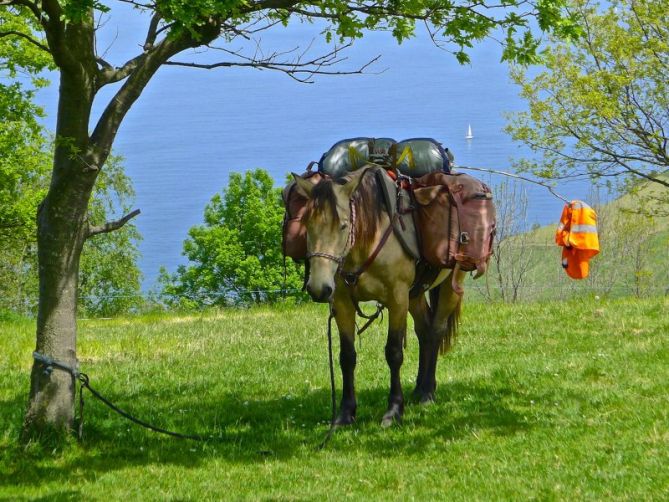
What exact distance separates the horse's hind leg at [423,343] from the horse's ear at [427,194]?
53.1 inches

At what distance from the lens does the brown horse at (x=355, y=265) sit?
741cm

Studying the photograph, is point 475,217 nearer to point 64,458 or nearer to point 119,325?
point 64,458

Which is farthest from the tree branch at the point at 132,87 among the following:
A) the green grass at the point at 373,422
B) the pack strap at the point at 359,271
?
the green grass at the point at 373,422

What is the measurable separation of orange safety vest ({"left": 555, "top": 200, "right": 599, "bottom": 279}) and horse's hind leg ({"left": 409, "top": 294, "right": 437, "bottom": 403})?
63.8 inches

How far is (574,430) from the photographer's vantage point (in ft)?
25.3

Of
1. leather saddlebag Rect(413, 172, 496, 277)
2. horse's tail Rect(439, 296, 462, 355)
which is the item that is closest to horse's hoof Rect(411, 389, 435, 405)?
horse's tail Rect(439, 296, 462, 355)

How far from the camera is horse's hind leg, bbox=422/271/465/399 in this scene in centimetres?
942

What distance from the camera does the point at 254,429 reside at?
28.7 feet

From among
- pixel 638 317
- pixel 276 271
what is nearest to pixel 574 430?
pixel 638 317

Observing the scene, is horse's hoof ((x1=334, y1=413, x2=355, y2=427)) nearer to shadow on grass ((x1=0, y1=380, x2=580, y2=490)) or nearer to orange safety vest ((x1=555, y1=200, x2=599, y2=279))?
shadow on grass ((x1=0, y1=380, x2=580, y2=490))

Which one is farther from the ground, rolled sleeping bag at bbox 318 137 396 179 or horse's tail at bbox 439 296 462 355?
rolled sleeping bag at bbox 318 137 396 179

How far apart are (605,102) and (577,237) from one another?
19.6 meters

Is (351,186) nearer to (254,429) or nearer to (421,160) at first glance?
(421,160)

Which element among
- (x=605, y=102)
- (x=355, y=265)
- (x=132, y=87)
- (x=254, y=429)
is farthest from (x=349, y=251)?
(x=605, y=102)
